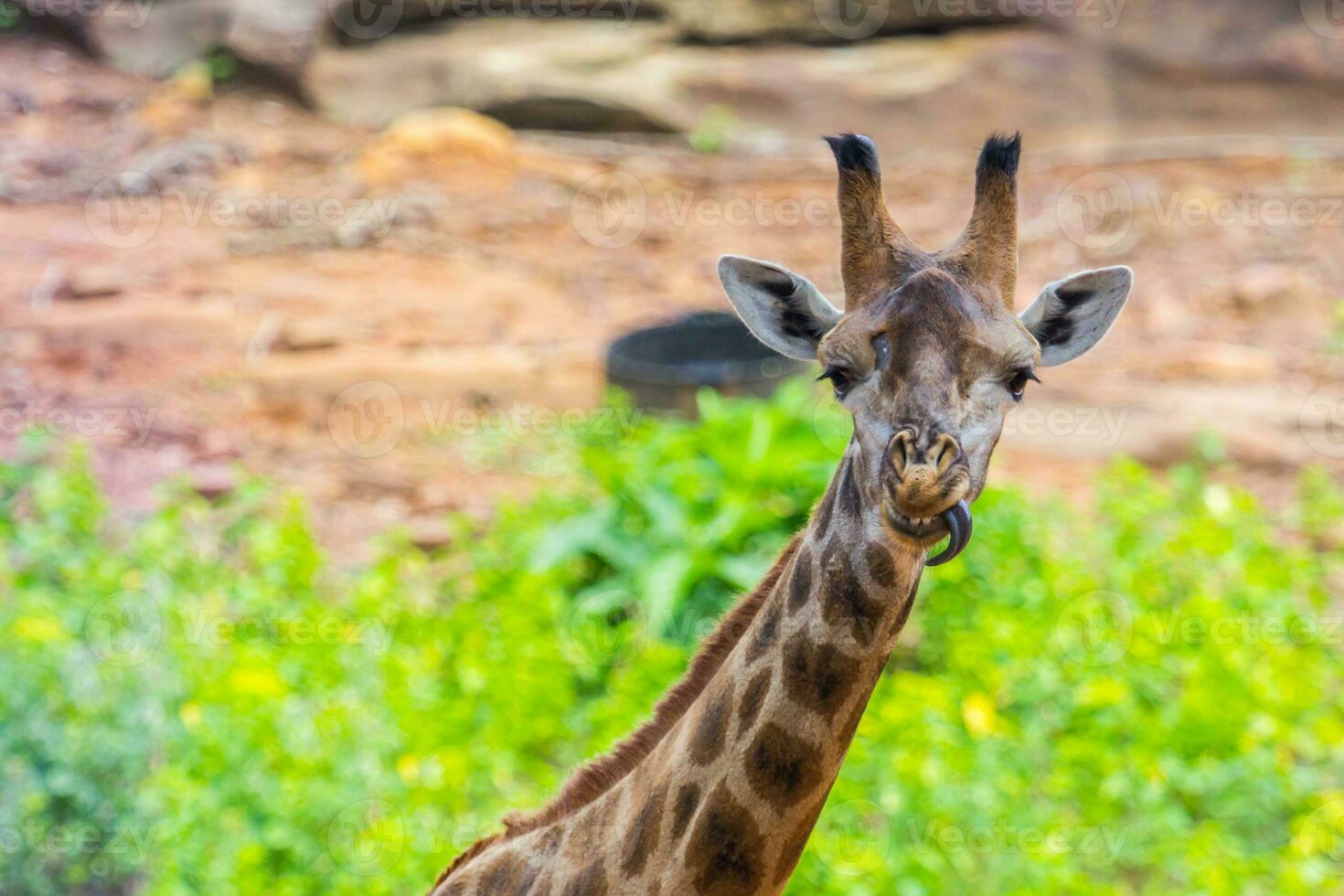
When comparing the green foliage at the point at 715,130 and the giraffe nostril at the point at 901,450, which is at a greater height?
the giraffe nostril at the point at 901,450

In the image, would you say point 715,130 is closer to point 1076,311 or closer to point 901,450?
point 1076,311

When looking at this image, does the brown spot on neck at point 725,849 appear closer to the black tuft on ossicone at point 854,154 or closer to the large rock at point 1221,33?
the black tuft on ossicone at point 854,154

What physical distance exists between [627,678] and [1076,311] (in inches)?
139

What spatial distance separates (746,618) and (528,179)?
37.6ft

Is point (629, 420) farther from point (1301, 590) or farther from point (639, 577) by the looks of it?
point (1301, 590)

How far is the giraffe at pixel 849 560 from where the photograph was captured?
2.61 m

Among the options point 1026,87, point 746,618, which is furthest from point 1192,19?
point 746,618

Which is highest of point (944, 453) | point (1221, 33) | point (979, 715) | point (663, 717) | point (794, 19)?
point (944, 453)

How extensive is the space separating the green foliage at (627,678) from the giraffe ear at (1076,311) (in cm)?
245

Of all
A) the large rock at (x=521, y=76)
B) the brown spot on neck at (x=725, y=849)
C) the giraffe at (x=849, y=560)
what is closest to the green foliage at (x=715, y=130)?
the large rock at (x=521, y=76)

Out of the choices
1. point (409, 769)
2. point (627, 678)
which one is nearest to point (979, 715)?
point (627, 678)

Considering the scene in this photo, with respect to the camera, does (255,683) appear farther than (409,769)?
Yes

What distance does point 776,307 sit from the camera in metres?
3.20

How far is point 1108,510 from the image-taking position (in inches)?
307
